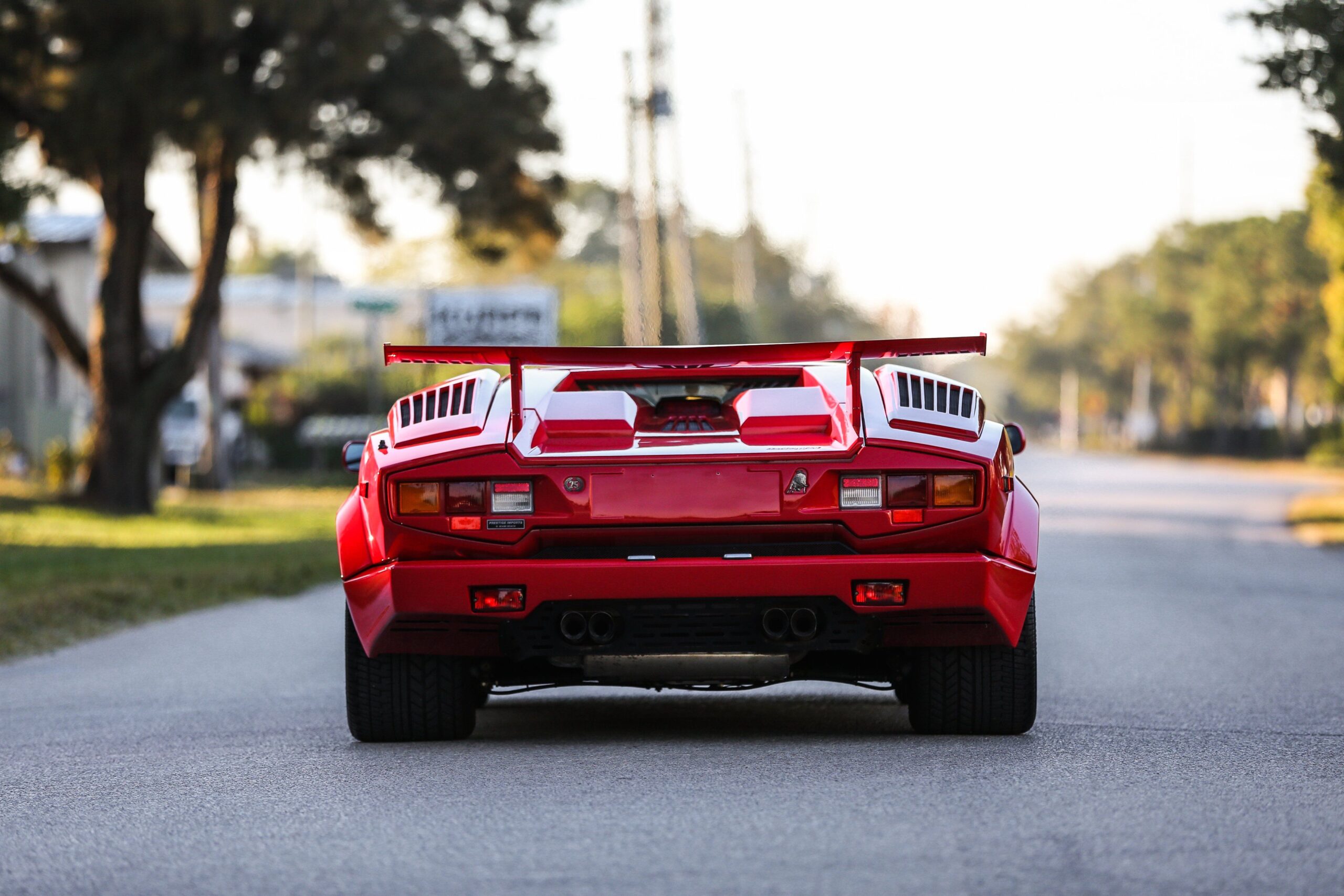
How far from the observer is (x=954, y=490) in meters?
6.34

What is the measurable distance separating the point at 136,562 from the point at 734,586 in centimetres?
1132

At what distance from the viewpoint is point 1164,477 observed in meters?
46.9

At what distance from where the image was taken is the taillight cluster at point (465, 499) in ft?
20.8

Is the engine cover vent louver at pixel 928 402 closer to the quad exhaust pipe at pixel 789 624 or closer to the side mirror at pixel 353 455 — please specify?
the quad exhaust pipe at pixel 789 624

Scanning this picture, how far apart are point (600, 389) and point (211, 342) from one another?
1095 inches

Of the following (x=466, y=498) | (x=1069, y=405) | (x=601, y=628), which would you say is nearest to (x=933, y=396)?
(x=601, y=628)

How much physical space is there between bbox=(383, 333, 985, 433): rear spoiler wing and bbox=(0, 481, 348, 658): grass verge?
5.53 m

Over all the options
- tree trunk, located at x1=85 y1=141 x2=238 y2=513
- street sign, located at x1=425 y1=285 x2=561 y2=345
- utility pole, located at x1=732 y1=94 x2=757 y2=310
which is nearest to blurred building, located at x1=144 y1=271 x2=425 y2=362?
utility pole, located at x1=732 y1=94 x2=757 y2=310

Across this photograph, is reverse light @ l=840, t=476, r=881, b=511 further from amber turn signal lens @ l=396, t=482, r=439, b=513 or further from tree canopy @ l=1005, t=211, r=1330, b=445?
tree canopy @ l=1005, t=211, r=1330, b=445

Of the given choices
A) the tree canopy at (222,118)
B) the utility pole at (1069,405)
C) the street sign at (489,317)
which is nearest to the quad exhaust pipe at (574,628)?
the tree canopy at (222,118)

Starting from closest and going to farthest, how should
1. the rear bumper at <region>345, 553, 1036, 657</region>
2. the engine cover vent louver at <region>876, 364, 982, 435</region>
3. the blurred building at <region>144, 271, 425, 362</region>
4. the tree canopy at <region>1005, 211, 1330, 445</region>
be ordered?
1. the rear bumper at <region>345, 553, 1036, 657</region>
2. the engine cover vent louver at <region>876, 364, 982, 435</region>
3. the tree canopy at <region>1005, 211, 1330, 445</region>
4. the blurred building at <region>144, 271, 425, 362</region>

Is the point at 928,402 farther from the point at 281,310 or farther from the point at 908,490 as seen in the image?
the point at 281,310

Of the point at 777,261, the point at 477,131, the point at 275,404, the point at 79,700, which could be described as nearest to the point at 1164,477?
the point at 275,404

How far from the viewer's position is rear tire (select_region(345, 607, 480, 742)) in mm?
6711
